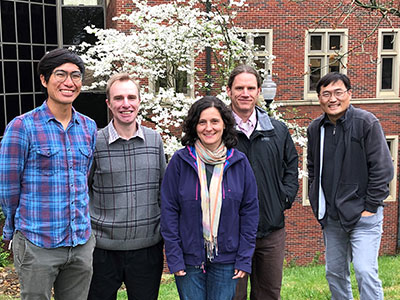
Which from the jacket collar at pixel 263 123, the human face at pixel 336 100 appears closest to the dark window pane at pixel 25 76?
the jacket collar at pixel 263 123

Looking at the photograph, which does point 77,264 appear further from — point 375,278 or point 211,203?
point 375,278

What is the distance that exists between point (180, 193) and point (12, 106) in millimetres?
12838

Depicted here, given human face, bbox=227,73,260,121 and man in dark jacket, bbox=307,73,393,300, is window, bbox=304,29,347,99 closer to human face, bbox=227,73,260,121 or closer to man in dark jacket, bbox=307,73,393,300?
man in dark jacket, bbox=307,73,393,300

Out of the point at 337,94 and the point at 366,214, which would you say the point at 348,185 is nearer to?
the point at 366,214

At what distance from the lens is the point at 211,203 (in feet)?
9.42

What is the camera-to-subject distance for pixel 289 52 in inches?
564

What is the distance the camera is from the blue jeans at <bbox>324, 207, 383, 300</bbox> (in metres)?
3.29

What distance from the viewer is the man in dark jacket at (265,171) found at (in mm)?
3271

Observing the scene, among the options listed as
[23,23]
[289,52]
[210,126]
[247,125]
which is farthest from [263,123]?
[23,23]

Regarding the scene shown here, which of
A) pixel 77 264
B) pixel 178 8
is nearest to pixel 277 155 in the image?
pixel 77 264

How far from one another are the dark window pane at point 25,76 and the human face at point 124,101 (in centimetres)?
1269

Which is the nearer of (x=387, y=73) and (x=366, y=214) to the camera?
(x=366, y=214)

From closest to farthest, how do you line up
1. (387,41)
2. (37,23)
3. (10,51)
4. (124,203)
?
(124,203)
(10,51)
(37,23)
(387,41)

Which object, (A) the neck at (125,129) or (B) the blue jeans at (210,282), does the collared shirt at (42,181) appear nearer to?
(A) the neck at (125,129)
